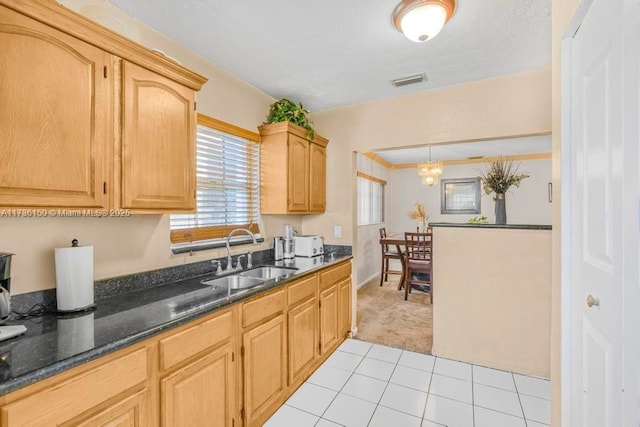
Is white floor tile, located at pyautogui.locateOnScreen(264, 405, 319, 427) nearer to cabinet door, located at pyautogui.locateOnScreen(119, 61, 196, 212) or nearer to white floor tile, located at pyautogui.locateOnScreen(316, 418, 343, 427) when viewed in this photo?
white floor tile, located at pyautogui.locateOnScreen(316, 418, 343, 427)

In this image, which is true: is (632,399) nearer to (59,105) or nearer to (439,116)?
(59,105)

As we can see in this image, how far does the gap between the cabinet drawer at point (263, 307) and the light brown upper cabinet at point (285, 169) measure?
3.24 ft

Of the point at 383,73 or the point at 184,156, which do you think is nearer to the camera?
the point at 184,156

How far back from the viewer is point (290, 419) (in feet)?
6.30

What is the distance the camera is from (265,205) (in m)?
2.89

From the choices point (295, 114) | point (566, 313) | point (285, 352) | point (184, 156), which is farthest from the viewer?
point (295, 114)

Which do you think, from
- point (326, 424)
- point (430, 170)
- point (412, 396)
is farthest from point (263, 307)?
point (430, 170)

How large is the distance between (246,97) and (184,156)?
4.02 ft

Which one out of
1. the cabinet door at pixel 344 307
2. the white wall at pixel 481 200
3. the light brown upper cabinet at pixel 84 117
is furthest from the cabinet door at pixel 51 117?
the white wall at pixel 481 200

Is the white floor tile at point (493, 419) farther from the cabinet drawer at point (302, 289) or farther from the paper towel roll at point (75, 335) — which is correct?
the paper towel roll at point (75, 335)

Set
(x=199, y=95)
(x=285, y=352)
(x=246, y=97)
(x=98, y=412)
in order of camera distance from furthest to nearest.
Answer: (x=246, y=97)
(x=199, y=95)
(x=285, y=352)
(x=98, y=412)

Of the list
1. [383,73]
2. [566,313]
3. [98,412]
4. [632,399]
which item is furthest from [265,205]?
[632,399]

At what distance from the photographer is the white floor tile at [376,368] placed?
2434mm

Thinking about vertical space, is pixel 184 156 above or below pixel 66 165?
above
